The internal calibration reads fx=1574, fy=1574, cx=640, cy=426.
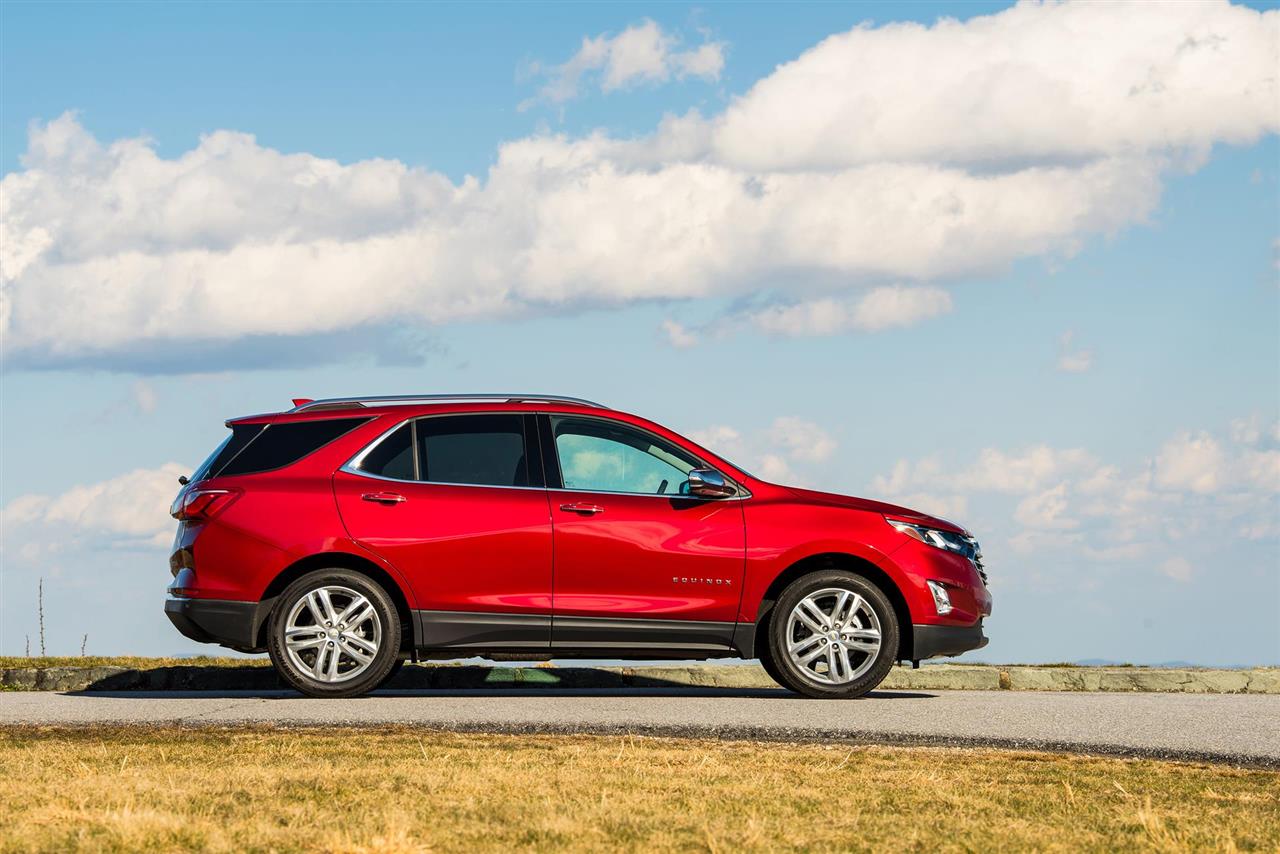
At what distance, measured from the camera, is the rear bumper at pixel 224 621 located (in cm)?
978

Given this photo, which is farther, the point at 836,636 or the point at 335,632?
the point at 836,636

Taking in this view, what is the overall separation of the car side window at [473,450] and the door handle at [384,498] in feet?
0.75

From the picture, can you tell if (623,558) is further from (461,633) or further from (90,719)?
(90,719)

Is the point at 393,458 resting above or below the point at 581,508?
above

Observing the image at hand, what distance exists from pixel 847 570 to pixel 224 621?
395 cm

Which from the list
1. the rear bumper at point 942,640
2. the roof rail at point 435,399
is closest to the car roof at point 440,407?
the roof rail at point 435,399

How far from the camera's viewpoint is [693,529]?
9891 millimetres

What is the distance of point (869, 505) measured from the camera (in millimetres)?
10250

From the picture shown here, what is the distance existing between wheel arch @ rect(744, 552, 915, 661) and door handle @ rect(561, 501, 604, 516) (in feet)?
3.97

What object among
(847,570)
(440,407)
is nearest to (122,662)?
(440,407)

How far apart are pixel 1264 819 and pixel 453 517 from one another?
214 inches

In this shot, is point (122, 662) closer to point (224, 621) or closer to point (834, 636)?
point (224, 621)

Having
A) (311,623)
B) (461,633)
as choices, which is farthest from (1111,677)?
(311,623)

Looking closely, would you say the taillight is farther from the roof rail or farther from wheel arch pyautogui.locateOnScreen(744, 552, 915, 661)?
wheel arch pyautogui.locateOnScreen(744, 552, 915, 661)
